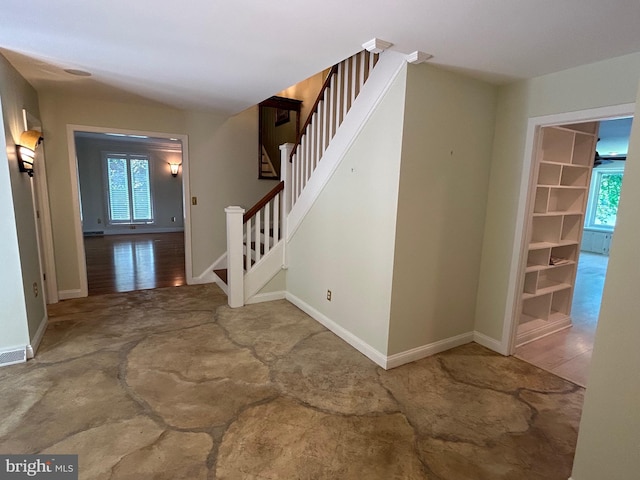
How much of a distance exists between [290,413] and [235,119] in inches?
158

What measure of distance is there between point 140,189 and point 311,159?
7.45 meters

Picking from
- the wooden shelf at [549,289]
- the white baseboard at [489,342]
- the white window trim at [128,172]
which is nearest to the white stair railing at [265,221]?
the white baseboard at [489,342]

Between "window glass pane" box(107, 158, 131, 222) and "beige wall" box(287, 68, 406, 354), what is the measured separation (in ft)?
24.3

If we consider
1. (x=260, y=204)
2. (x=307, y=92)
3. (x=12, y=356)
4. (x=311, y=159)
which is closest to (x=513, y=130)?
(x=311, y=159)

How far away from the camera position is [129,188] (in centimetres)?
912

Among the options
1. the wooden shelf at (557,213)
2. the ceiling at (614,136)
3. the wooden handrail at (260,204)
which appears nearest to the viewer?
the wooden shelf at (557,213)

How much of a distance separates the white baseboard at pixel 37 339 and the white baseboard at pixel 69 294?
779 millimetres

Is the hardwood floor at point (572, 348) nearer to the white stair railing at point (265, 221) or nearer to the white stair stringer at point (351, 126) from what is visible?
the white stair stringer at point (351, 126)

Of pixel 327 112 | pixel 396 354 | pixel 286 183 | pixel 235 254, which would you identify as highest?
pixel 327 112

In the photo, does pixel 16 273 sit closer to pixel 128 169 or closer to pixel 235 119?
pixel 235 119

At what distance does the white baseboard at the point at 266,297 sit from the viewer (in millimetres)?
4039

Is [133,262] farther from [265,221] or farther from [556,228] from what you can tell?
[556,228]

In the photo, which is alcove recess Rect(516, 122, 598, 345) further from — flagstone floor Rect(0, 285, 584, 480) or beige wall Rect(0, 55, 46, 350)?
beige wall Rect(0, 55, 46, 350)

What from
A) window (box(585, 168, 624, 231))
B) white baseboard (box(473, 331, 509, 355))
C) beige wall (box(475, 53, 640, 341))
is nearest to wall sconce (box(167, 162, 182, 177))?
beige wall (box(475, 53, 640, 341))
